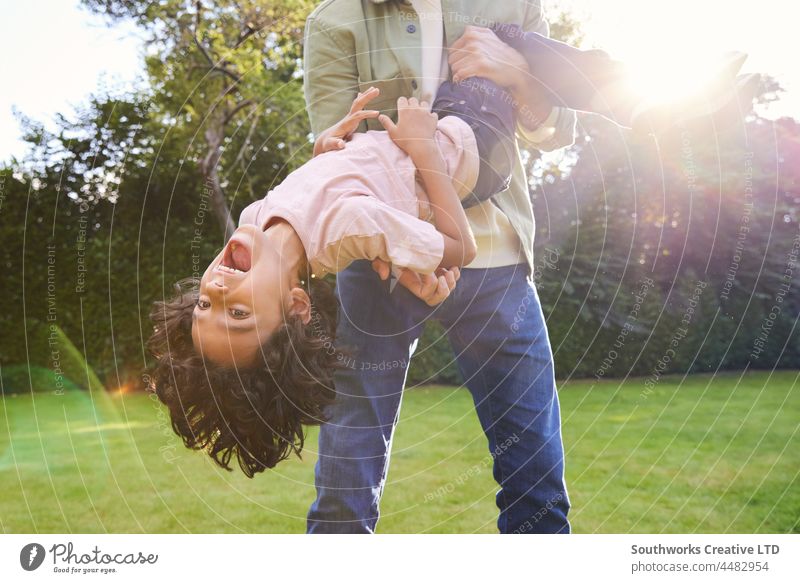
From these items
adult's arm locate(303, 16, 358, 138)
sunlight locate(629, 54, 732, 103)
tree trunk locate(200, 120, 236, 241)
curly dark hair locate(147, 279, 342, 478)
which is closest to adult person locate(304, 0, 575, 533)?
adult's arm locate(303, 16, 358, 138)

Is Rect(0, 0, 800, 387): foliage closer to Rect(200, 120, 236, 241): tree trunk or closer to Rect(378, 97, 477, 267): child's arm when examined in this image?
Rect(200, 120, 236, 241): tree trunk

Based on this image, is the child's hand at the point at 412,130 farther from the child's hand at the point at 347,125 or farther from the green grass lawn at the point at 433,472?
the green grass lawn at the point at 433,472

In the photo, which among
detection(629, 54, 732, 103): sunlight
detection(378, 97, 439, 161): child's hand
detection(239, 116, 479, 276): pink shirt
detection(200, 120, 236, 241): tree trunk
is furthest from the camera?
detection(200, 120, 236, 241): tree trunk

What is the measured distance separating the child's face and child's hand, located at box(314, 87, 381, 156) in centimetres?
22

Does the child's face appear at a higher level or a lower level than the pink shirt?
lower

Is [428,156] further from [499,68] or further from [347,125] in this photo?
[499,68]

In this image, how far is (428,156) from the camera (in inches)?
63.0

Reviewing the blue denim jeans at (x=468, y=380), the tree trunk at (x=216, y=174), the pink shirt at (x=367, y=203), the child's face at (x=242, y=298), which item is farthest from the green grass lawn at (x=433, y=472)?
the pink shirt at (x=367, y=203)

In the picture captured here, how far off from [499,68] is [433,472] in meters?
1.77

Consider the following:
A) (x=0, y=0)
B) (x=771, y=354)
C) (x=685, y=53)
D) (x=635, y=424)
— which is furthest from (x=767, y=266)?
(x=0, y=0)

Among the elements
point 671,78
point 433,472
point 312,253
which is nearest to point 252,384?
point 312,253

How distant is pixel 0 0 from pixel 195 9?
1.00 meters

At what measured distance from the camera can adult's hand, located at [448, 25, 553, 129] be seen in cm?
169
